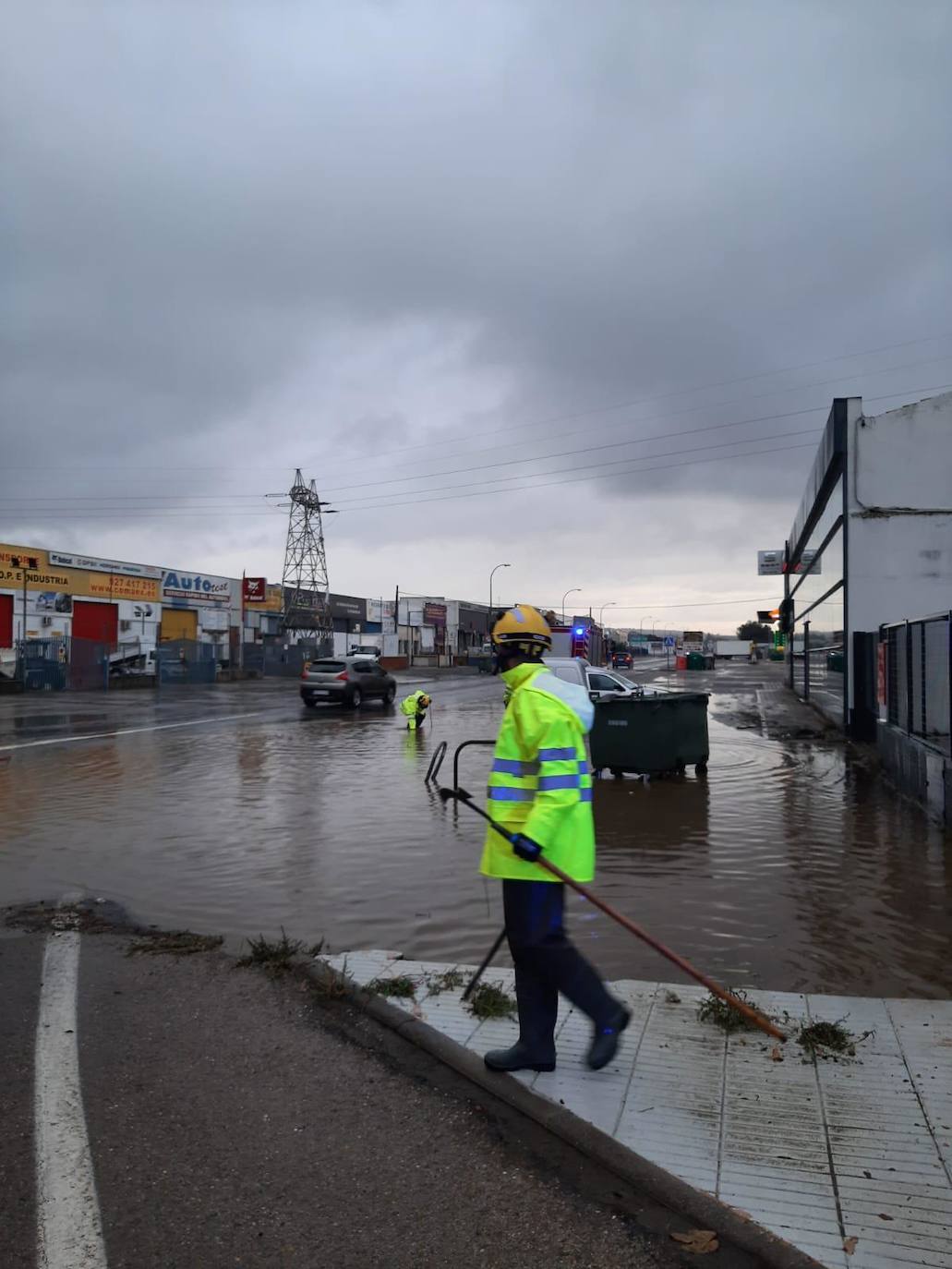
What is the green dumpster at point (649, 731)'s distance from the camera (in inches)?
499

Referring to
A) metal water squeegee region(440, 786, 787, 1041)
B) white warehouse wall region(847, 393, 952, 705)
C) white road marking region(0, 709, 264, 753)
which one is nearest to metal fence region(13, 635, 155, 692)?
white road marking region(0, 709, 264, 753)

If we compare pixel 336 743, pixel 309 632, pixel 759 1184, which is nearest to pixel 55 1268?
pixel 759 1184

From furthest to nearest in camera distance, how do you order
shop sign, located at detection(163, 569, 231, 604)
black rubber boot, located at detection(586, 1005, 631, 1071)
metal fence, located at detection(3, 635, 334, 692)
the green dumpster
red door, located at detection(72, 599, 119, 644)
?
shop sign, located at detection(163, 569, 231, 604), red door, located at detection(72, 599, 119, 644), metal fence, located at detection(3, 635, 334, 692), the green dumpster, black rubber boot, located at detection(586, 1005, 631, 1071)

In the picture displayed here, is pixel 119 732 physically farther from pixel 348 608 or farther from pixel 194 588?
pixel 348 608

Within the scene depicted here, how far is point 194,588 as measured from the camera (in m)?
60.2

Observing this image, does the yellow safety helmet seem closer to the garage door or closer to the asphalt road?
the asphalt road

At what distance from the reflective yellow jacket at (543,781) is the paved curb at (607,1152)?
80 centimetres

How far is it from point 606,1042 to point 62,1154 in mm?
2010

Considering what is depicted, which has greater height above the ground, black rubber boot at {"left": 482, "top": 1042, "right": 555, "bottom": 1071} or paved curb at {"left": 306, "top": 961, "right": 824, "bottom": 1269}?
black rubber boot at {"left": 482, "top": 1042, "right": 555, "bottom": 1071}

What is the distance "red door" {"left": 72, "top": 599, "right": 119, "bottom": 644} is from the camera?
167 ft

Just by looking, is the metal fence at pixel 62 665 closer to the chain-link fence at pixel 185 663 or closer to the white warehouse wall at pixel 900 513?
the chain-link fence at pixel 185 663

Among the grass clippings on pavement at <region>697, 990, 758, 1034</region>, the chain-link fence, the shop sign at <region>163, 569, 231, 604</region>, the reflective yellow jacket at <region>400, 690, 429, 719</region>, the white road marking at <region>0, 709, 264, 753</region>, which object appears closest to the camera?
the grass clippings on pavement at <region>697, 990, 758, 1034</region>

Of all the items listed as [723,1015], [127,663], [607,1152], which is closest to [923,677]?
[723,1015]

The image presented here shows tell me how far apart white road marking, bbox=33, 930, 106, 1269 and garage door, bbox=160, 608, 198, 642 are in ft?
180
